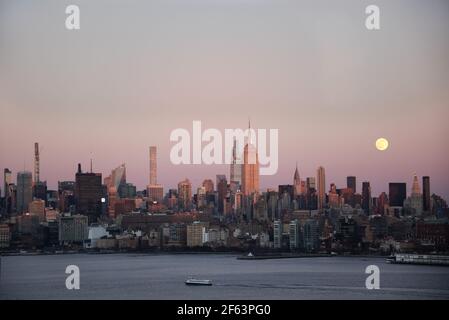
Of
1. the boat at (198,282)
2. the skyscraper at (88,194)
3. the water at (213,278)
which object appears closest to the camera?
the water at (213,278)

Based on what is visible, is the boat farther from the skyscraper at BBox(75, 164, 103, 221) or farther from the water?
the skyscraper at BBox(75, 164, 103, 221)

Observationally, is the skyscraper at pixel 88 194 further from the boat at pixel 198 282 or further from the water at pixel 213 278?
the boat at pixel 198 282

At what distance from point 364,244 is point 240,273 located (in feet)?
12.2

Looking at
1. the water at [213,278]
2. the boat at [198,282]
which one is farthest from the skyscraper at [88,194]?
the boat at [198,282]

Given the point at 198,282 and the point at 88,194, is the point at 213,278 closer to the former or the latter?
the point at 198,282

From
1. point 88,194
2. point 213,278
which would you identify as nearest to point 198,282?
point 213,278

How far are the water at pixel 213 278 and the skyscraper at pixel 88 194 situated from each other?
2.39 feet

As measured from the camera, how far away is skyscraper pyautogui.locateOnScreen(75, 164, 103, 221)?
37.8ft

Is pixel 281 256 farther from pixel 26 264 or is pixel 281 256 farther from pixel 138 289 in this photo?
pixel 138 289

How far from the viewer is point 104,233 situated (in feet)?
46.9

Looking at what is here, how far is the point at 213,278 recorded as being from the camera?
10375 mm

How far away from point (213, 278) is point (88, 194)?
126 inches

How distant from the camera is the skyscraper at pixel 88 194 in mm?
11520
